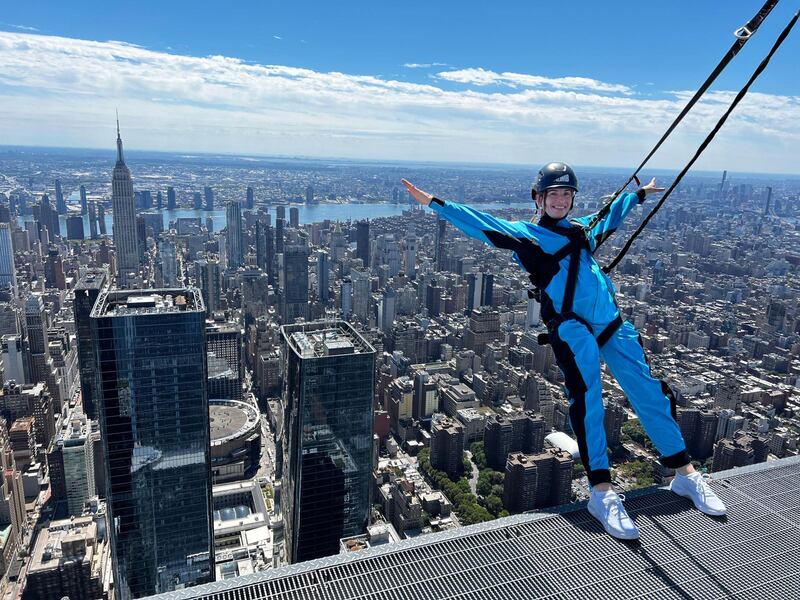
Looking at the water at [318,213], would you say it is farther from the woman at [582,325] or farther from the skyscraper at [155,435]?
the woman at [582,325]

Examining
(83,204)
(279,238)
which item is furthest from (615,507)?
(83,204)

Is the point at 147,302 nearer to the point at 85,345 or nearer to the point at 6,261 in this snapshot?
the point at 85,345

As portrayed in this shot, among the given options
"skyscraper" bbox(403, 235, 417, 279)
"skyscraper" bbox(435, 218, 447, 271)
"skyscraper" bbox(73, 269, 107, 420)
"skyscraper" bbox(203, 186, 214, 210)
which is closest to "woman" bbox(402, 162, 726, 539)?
"skyscraper" bbox(73, 269, 107, 420)

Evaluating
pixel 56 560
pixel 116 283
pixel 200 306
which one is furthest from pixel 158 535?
pixel 116 283

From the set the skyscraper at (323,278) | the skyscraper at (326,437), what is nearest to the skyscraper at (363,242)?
the skyscraper at (323,278)

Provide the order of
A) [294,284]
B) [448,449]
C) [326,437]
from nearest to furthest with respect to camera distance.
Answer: [326,437] < [448,449] < [294,284]

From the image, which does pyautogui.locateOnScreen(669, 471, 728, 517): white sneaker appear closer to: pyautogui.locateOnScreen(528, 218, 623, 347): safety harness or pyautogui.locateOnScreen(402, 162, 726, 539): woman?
pyautogui.locateOnScreen(402, 162, 726, 539): woman
